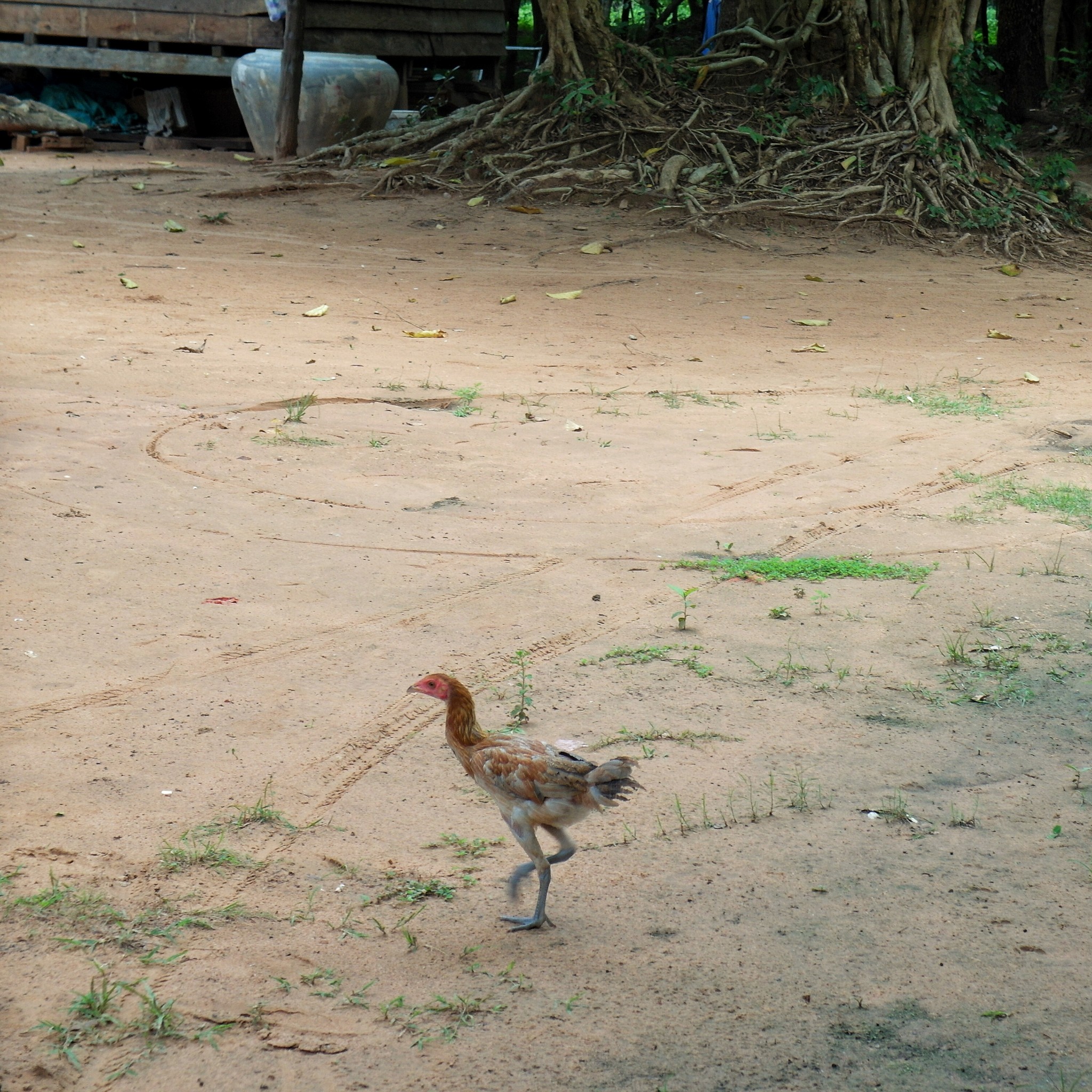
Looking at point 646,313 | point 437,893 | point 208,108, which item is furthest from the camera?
point 208,108

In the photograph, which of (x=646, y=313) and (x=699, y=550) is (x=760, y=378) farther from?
(x=699, y=550)

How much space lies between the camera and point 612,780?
2502 millimetres

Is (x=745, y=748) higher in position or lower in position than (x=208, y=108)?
lower

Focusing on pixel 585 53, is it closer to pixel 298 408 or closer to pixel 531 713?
pixel 298 408

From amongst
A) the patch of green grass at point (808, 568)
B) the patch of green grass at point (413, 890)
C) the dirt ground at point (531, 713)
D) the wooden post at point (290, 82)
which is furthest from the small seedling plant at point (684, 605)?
the wooden post at point (290, 82)

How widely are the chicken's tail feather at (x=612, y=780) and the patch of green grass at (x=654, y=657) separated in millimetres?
1300

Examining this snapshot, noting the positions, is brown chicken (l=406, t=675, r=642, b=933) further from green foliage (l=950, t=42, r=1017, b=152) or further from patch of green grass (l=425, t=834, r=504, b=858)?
green foliage (l=950, t=42, r=1017, b=152)

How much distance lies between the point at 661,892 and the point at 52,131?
15.2 metres

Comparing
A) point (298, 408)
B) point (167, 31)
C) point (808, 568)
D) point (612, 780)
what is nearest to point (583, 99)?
point (167, 31)

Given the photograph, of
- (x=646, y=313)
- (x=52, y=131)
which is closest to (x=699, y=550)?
(x=646, y=313)

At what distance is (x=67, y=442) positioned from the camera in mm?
5496

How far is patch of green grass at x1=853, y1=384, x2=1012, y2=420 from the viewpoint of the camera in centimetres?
679

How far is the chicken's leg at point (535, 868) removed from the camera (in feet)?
8.61

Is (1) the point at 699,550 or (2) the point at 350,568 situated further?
(1) the point at 699,550
